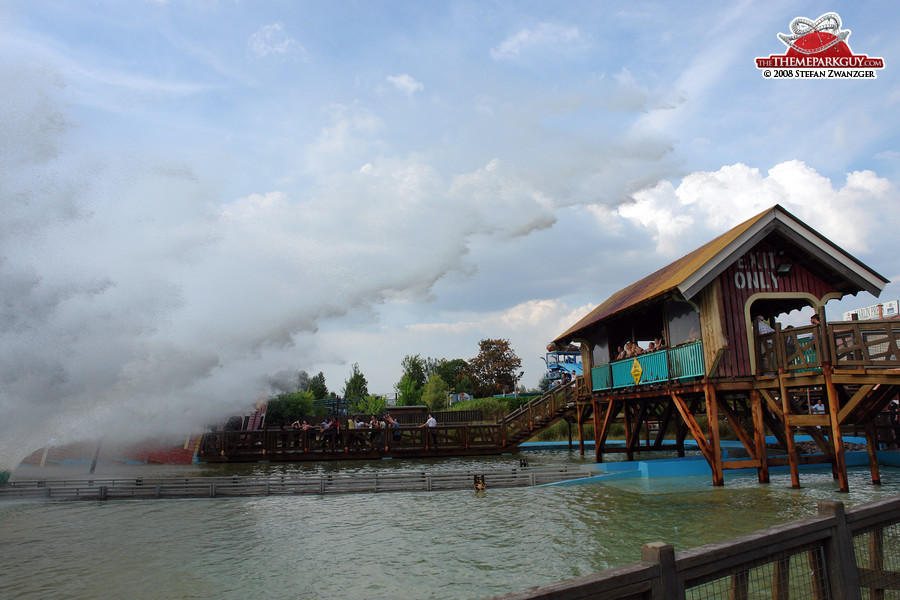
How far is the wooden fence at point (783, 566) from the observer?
3254mm

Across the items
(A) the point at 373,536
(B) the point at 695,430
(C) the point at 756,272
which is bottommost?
(A) the point at 373,536

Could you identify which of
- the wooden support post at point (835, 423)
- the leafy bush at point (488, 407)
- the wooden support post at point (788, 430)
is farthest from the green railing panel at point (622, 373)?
the leafy bush at point (488, 407)

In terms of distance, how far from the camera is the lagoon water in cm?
813

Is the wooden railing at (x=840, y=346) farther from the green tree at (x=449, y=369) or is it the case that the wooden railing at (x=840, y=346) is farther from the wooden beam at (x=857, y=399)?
the green tree at (x=449, y=369)

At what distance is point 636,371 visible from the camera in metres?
19.7

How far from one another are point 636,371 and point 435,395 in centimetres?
4155

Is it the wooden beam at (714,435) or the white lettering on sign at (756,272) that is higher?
the white lettering on sign at (756,272)

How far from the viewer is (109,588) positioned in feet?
26.6

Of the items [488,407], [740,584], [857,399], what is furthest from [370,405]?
[740,584]

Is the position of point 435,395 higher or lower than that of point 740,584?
higher

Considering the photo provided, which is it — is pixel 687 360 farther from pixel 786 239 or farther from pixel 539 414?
pixel 539 414

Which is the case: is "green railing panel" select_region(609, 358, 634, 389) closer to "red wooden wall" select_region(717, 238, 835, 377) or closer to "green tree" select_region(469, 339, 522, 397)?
"red wooden wall" select_region(717, 238, 835, 377)

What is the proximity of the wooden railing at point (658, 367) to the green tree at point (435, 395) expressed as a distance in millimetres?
37906

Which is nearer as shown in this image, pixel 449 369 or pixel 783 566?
pixel 783 566
